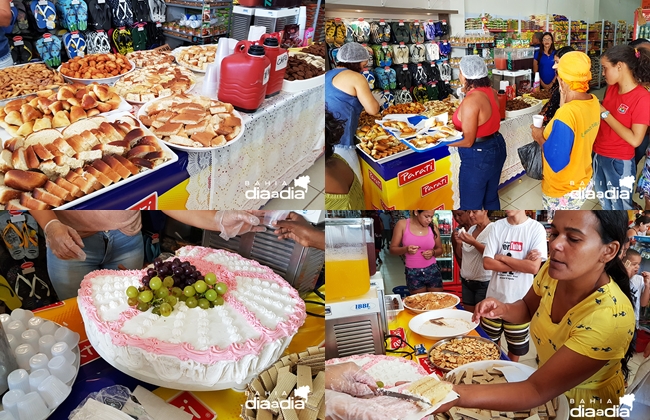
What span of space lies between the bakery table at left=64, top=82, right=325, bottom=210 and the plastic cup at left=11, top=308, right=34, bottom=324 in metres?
0.56

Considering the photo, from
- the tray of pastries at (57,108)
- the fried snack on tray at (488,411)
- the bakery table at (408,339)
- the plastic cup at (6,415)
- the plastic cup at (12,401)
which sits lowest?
the fried snack on tray at (488,411)

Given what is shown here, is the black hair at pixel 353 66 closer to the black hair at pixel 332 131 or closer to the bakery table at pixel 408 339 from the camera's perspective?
the black hair at pixel 332 131

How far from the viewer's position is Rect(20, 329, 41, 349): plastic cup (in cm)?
187

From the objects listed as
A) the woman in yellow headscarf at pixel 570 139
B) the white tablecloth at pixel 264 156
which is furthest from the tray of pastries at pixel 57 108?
the woman in yellow headscarf at pixel 570 139

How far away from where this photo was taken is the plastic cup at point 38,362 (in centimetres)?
175

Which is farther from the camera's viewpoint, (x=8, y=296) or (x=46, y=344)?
(x=8, y=296)

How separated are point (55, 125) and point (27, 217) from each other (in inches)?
12.7

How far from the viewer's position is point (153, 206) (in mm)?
1937

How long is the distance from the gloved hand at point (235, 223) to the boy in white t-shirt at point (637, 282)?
53.9 inches

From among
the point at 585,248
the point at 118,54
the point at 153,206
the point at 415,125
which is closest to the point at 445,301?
the point at 585,248

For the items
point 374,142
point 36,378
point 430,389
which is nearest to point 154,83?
point 374,142

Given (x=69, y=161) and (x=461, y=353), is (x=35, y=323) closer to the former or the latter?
(x=69, y=161)

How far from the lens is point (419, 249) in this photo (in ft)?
6.98

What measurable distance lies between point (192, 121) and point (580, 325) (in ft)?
5.09
